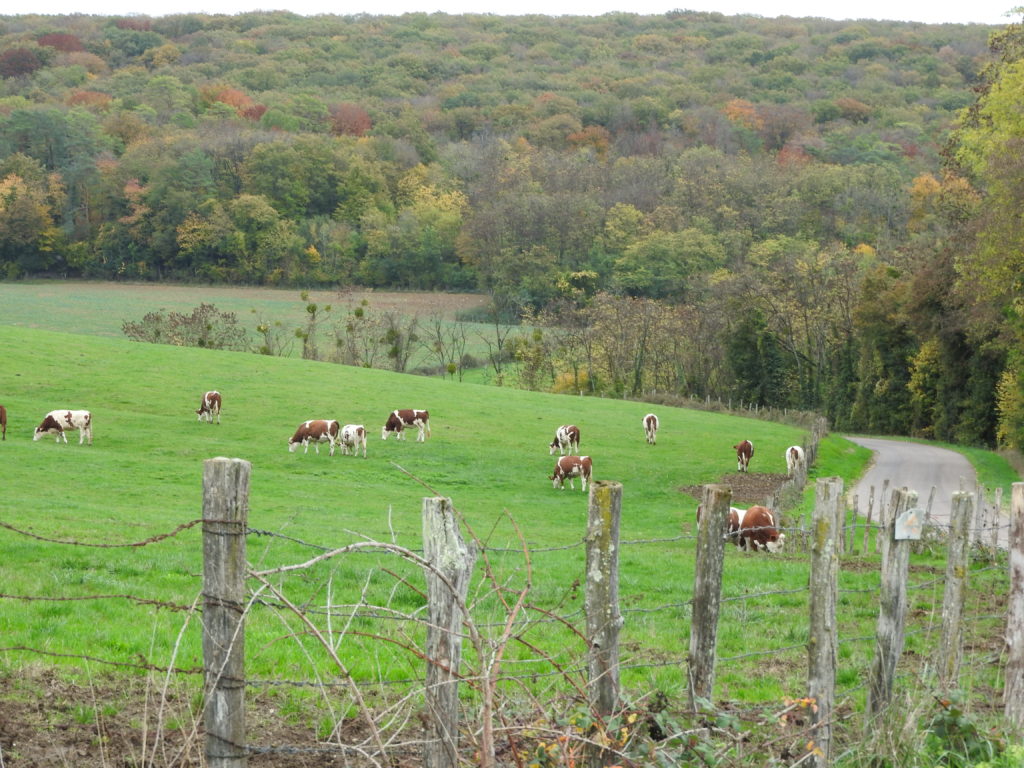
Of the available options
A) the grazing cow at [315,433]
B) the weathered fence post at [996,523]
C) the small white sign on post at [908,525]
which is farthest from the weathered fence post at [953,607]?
the grazing cow at [315,433]

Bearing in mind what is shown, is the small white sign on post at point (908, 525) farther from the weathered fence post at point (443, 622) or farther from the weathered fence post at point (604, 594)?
the weathered fence post at point (443, 622)

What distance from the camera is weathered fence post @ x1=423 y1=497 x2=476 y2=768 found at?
15.3 ft

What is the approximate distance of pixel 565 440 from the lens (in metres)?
37.7

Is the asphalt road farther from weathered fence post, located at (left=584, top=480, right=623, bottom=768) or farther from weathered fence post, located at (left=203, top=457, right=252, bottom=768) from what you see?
weathered fence post, located at (left=203, top=457, right=252, bottom=768)

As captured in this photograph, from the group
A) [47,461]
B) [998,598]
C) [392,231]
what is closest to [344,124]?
[392,231]

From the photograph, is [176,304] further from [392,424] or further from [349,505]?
[349,505]

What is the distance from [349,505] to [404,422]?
1270 centimetres

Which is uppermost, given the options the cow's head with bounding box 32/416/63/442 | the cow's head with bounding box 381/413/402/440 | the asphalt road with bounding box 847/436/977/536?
the cow's head with bounding box 32/416/63/442

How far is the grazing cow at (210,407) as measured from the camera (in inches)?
1487

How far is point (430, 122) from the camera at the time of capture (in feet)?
518

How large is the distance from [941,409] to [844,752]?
56.9m

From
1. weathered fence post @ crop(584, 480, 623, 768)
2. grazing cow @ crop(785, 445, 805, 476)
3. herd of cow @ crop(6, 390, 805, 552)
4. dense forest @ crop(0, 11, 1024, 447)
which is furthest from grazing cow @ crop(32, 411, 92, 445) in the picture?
weathered fence post @ crop(584, 480, 623, 768)

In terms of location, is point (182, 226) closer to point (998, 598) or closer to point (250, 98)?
point (250, 98)

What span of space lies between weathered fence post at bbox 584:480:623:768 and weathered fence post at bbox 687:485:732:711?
54 cm
